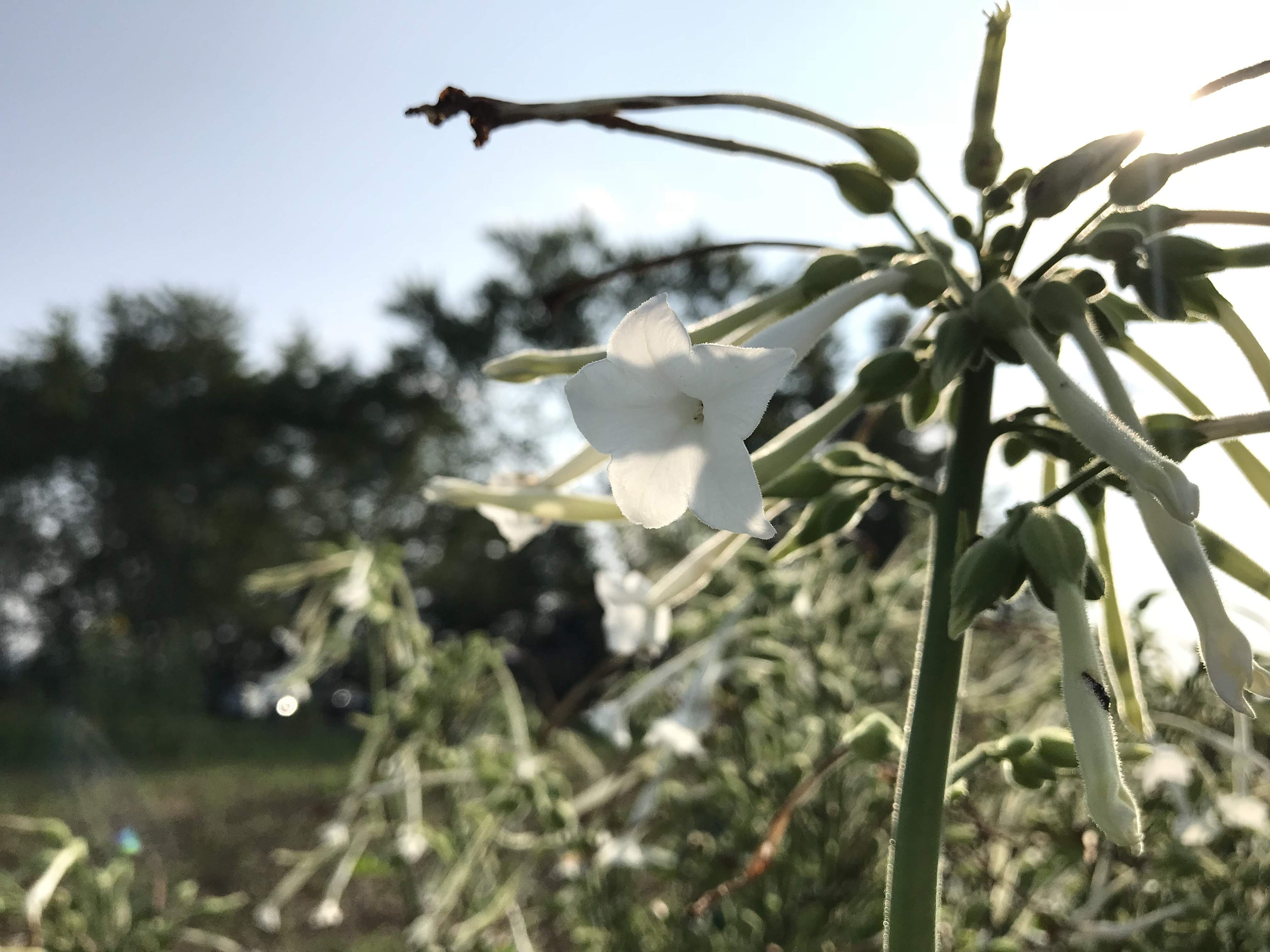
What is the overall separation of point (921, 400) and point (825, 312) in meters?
0.10

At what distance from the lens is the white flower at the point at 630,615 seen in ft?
2.88

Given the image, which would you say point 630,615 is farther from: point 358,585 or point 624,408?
point 358,585

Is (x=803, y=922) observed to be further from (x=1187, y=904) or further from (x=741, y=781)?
(x=1187, y=904)

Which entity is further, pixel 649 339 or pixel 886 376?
pixel 886 376

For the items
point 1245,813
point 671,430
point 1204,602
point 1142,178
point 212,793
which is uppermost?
point 1142,178

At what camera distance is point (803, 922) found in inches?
52.0

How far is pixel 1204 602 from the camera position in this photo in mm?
461

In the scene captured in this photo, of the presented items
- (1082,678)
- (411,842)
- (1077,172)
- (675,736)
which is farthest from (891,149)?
(411,842)

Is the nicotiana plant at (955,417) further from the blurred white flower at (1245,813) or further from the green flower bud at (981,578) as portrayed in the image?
the blurred white flower at (1245,813)

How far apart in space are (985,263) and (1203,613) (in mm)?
263

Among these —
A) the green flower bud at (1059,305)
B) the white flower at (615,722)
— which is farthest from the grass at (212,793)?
the green flower bud at (1059,305)

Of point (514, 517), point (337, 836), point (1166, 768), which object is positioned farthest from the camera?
point (337, 836)

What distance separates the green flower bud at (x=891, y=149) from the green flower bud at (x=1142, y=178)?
13 centimetres

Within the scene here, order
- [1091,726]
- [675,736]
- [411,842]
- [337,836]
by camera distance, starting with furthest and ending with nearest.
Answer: [337,836]
[411,842]
[675,736]
[1091,726]
